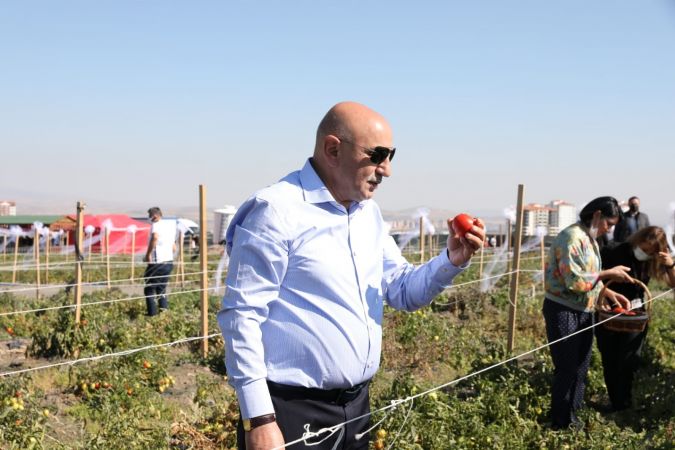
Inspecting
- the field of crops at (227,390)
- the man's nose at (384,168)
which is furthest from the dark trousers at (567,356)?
the man's nose at (384,168)

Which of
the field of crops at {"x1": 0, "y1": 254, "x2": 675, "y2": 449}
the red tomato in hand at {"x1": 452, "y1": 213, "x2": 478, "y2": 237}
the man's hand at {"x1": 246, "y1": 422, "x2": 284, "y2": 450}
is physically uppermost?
the red tomato in hand at {"x1": 452, "y1": 213, "x2": 478, "y2": 237}

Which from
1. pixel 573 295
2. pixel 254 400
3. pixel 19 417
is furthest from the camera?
pixel 573 295

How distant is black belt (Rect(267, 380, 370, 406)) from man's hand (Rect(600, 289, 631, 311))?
323 cm

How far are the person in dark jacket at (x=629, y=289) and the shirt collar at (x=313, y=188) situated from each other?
3.74 metres

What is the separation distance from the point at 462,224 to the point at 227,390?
3568 millimetres

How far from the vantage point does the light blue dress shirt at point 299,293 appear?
Result: 6.28 feet

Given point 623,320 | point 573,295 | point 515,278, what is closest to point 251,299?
point 573,295

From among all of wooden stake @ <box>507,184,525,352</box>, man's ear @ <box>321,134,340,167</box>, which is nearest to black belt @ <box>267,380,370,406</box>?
man's ear @ <box>321,134,340,167</box>

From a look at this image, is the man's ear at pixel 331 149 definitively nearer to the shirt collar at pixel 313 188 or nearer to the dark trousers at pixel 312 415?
the shirt collar at pixel 313 188

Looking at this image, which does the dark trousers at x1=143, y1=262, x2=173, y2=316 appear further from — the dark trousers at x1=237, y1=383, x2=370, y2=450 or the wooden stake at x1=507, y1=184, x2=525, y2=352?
the dark trousers at x1=237, y1=383, x2=370, y2=450

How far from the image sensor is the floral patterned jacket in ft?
14.8

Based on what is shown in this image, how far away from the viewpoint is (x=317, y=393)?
2131mm

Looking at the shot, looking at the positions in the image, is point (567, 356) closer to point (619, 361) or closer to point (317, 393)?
point (619, 361)

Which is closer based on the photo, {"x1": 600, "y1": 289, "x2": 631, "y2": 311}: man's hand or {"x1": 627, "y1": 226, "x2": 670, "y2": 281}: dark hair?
{"x1": 600, "y1": 289, "x2": 631, "y2": 311}: man's hand
